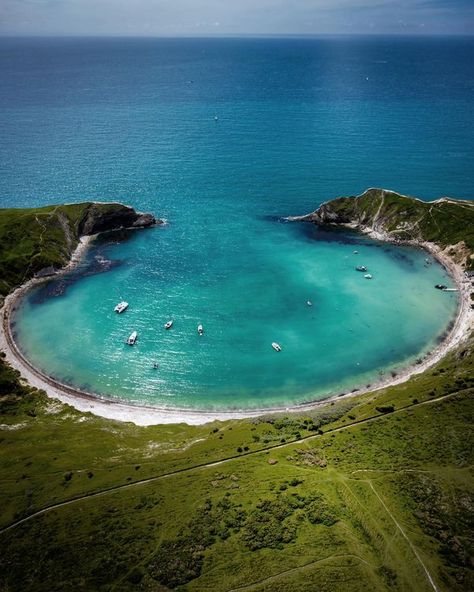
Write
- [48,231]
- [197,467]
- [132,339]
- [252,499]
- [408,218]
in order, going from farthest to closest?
[408,218]
[48,231]
[132,339]
[197,467]
[252,499]

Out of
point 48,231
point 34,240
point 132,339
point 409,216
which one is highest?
point 409,216

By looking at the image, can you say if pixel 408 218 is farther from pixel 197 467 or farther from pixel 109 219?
pixel 197 467

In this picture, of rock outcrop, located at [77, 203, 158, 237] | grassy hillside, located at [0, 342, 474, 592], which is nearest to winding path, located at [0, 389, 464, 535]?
grassy hillside, located at [0, 342, 474, 592]

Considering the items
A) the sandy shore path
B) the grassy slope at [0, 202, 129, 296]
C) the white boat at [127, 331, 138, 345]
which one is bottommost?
the sandy shore path

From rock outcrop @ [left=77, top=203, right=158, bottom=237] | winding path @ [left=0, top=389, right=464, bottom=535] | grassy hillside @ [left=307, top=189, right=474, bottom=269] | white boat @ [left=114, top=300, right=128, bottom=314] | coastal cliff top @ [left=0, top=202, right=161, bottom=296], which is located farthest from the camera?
rock outcrop @ [left=77, top=203, right=158, bottom=237]

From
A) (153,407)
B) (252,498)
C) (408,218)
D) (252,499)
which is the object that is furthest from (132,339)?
(408,218)

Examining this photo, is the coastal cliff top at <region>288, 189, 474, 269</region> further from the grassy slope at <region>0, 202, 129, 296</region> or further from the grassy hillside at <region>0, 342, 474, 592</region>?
the grassy slope at <region>0, 202, 129, 296</region>
